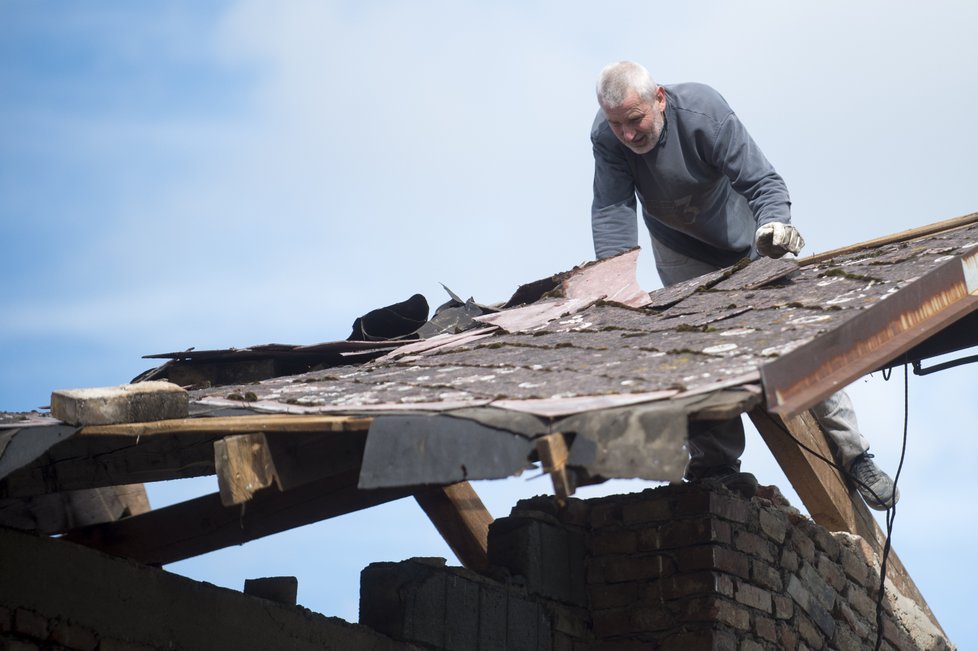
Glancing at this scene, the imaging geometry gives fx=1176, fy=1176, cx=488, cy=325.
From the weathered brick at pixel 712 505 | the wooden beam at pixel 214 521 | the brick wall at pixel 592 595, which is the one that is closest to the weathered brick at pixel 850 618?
the brick wall at pixel 592 595

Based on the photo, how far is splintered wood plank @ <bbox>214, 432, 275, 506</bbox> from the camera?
2.82 meters

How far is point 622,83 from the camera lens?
5383mm

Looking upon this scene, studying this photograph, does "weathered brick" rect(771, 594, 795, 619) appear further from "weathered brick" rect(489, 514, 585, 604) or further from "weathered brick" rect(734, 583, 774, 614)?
"weathered brick" rect(489, 514, 585, 604)

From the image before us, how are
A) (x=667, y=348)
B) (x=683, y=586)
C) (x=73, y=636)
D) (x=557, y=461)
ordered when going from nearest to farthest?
(x=557, y=461), (x=667, y=348), (x=73, y=636), (x=683, y=586)

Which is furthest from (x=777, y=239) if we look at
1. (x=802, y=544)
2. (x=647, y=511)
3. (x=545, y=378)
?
(x=545, y=378)

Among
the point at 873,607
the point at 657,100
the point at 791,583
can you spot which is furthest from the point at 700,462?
the point at 657,100

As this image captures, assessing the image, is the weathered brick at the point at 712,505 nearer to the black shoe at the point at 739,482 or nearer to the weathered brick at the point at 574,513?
the black shoe at the point at 739,482

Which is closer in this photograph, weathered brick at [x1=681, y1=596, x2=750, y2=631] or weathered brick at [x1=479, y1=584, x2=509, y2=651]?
weathered brick at [x1=479, y1=584, x2=509, y2=651]

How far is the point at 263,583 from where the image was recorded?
3943 millimetres

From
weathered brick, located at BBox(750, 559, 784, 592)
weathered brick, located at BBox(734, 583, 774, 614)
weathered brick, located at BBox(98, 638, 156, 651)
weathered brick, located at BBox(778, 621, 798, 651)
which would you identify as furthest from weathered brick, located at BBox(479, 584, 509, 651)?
weathered brick, located at BBox(98, 638, 156, 651)

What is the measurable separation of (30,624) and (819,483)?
3352mm

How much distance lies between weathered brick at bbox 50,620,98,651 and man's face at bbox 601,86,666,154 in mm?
3270

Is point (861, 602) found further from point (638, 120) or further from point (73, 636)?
point (73, 636)

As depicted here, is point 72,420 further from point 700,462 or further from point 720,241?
point 720,241
